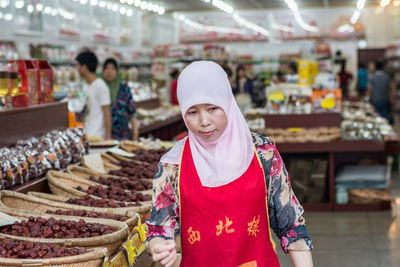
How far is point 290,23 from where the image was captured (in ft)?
65.6

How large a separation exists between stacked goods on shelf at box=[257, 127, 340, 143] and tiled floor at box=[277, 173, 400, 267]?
2.84 ft

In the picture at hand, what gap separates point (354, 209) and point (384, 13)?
2051cm

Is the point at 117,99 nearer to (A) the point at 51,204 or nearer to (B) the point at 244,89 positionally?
(A) the point at 51,204

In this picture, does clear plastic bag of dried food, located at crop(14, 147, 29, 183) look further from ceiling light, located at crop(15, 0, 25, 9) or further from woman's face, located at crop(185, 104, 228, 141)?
ceiling light, located at crop(15, 0, 25, 9)

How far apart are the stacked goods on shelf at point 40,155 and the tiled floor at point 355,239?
207cm

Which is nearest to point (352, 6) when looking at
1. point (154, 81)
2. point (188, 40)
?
point (188, 40)

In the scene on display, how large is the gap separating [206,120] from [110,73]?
197 inches

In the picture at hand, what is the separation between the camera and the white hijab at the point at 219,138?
6.53 feet

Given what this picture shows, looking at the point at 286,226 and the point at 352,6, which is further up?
the point at 352,6

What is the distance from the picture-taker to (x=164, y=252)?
6.53 ft

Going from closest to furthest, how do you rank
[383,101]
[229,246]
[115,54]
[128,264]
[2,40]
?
1. [229,246]
2. [128,264]
3. [2,40]
4. [115,54]
5. [383,101]

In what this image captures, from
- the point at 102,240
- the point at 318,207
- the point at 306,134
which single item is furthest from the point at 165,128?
the point at 102,240

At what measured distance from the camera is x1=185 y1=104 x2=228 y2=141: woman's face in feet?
6.58

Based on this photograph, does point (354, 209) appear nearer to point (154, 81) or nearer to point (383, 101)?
point (154, 81)
